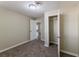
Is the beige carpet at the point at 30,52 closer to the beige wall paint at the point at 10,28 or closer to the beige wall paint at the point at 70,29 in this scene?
the beige wall paint at the point at 10,28

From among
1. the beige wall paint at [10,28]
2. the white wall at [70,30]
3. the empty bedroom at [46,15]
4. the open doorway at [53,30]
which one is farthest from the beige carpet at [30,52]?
the open doorway at [53,30]

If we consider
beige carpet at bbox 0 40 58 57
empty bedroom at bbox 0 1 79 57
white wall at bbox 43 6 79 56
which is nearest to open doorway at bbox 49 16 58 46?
empty bedroom at bbox 0 1 79 57

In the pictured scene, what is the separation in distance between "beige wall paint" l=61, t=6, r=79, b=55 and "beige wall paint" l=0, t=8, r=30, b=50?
2.88 metres

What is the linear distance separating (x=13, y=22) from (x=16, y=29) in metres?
0.55

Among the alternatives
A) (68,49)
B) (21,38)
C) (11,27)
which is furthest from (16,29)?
(68,49)

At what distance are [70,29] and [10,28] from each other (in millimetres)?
3222

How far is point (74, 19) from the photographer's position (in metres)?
3.42

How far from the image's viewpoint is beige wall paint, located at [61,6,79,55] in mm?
3379

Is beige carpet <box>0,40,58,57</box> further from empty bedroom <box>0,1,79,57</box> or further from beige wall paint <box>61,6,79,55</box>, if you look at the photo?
beige wall paint <box>61,6,79,55</box>

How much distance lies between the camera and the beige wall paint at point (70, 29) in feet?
11.1

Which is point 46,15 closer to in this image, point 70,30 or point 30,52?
point 70,30

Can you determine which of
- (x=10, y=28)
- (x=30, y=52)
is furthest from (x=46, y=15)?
(x=30, y=52)

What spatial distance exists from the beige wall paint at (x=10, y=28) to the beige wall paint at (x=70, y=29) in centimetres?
288

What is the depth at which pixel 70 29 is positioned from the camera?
357 cm
